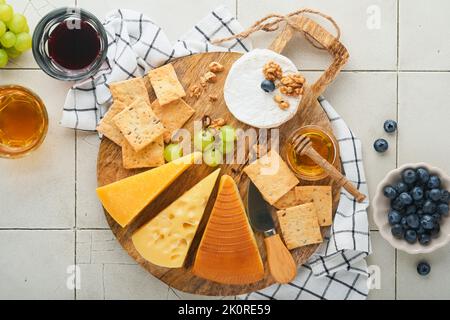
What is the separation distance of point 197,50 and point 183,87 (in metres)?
0.13

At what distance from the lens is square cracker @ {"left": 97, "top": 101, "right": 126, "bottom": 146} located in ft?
4.92

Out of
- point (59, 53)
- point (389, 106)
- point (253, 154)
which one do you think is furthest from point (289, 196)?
point (59, 53)

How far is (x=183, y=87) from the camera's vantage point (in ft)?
5.02

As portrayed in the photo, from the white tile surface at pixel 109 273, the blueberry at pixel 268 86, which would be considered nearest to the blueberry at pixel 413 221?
the blueberry at pixel 268 86

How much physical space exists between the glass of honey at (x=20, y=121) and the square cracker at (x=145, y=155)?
0.79 feet

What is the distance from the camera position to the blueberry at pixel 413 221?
1493 mm

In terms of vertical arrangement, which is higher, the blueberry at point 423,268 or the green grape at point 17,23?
the green grape at point 17,23

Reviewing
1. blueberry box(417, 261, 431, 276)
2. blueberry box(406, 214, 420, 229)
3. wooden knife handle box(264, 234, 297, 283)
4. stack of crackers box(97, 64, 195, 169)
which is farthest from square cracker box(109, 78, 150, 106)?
blueberry box(417, 261, 431, 276)

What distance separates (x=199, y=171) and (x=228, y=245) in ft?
0.75

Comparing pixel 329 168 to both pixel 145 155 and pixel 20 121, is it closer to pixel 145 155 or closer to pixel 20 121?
pixel 145 155

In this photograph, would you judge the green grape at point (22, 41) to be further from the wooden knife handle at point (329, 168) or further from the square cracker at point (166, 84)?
the wooden knife handle at point (329, 168)

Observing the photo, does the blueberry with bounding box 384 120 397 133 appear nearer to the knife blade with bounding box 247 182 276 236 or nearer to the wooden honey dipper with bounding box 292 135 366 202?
the wooden honey dipper with bounding box 292 135 366 202

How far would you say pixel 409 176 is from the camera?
4.87 feet

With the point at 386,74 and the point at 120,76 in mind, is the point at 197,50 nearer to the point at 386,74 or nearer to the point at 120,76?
the point at 120,76
